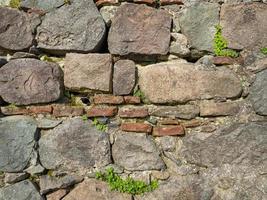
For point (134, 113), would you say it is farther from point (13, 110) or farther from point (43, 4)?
point (43, 4)

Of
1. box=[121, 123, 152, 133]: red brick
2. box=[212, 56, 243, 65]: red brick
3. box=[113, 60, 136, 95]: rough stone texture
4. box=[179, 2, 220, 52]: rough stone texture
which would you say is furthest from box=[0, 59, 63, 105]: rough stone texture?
box=[212, 56, 243, 65]: red brick

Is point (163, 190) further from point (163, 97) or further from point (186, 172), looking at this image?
point (163, 97)

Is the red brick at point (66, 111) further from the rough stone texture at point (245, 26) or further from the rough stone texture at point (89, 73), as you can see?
the rough stone texture at point (245, 26)

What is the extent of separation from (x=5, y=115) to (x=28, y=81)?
0.28 meters

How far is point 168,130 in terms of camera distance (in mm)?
2703

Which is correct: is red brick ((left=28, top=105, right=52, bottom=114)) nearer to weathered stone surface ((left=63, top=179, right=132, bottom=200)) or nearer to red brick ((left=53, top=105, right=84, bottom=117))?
red brick ((left=53, top=105, right=84, bottom=117))

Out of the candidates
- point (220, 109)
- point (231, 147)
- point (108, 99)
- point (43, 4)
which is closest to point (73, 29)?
point (43, 4)

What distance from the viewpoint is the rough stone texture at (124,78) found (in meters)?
2.77

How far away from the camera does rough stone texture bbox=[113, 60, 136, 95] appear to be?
9.09 ft

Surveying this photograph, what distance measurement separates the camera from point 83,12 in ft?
9.41

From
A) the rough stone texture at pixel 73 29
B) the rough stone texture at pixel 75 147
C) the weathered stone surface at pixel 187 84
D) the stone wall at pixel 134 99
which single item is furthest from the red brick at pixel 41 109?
the weathered stone surface at pixel 187 84

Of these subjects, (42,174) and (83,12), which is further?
(83,12)

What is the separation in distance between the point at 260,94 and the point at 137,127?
836 millimetres

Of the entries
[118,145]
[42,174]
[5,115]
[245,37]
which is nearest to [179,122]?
[118,145]
